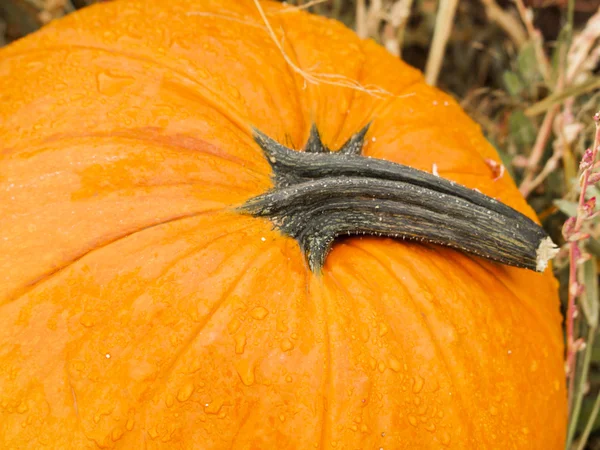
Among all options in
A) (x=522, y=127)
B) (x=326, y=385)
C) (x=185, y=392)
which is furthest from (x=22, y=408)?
(x=522, y=127)

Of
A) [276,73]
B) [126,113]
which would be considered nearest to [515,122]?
[276,73]

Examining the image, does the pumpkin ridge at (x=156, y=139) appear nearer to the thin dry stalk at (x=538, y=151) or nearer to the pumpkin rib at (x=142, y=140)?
the pumpkin rib at (x=142, y=140)

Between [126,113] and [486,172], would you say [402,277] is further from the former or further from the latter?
[126,113]

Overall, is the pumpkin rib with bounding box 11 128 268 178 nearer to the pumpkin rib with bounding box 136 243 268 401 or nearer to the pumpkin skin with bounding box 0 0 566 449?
the pumpkin skin with bounding box 0 0 566 449

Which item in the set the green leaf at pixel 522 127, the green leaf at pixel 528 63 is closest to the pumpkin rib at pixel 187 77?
the green leaf at pixel 522 127

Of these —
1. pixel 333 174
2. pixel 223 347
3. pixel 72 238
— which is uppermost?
pixel 333 174

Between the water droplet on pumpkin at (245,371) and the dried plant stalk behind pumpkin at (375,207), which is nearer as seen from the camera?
the water droplet on pumpkin at (245,371)

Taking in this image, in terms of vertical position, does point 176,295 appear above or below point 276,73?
below
